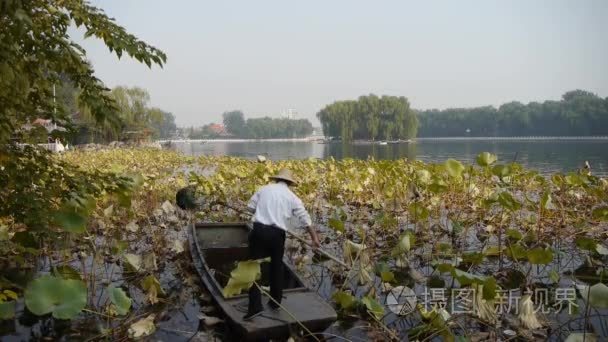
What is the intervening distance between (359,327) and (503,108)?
4003 inches

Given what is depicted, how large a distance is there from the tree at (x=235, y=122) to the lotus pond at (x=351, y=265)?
5681 inches

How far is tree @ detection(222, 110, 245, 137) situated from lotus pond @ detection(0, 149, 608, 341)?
5681 inches

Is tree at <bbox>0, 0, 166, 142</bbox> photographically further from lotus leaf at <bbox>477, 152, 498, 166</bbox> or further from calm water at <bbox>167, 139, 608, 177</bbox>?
calm water at <bbox>167, 139, 608, 177</bbox>

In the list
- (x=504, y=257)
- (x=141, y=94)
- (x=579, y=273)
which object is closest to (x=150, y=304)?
(x=504, y=257)

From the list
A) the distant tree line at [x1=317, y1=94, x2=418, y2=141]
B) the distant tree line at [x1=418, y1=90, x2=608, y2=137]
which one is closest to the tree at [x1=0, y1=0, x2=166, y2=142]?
the distant tree line at [x1=317, y1=94, x2=418, y2=141]

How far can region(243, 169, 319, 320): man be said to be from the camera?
152 inches

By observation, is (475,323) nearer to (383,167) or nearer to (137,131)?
(383,167)

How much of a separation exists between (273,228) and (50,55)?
2182 millimetres

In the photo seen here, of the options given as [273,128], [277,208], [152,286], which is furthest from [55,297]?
[273,128]

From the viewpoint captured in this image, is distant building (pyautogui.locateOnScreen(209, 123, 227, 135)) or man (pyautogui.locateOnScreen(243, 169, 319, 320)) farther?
distant building (pyautogui.locateOnScreen(209, 123, 227, 135))

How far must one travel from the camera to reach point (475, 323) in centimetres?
438

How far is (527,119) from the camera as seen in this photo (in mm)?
87938

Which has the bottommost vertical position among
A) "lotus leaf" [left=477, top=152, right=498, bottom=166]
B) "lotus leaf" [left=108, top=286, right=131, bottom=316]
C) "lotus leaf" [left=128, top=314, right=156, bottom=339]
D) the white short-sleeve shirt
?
"lotus leaf" [left=128, top=314, right=156, bottom=339]

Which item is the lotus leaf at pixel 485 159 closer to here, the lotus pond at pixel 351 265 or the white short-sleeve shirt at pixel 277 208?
the lotus pond at pixel 351 265
